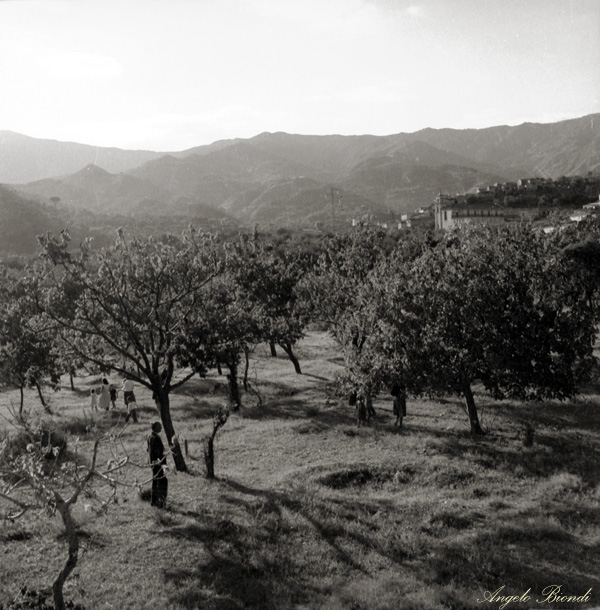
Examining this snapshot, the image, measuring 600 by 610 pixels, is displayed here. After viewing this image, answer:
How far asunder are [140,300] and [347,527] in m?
9.17

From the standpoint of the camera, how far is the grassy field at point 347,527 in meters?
9.88

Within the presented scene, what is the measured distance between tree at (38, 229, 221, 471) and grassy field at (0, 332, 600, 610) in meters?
2.91

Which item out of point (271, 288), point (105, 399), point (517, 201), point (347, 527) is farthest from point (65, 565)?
point (517, 201)

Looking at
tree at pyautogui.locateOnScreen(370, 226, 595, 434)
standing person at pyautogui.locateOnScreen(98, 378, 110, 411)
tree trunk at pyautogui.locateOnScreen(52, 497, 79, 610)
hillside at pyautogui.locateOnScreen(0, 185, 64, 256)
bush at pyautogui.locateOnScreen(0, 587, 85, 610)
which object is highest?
hillside at pyautogui.locateOnScreen(0, 185, 64, 256)

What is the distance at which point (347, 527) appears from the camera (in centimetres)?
1252

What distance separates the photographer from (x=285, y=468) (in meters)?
17.4

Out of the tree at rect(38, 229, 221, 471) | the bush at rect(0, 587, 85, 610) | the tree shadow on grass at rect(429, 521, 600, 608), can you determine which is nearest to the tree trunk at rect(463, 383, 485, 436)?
the tree shadow on grass at rect(429, 521, 600, 608)

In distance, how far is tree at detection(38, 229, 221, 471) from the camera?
14.9m

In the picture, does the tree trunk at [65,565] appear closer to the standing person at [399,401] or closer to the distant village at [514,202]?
the standing person at [399,401]

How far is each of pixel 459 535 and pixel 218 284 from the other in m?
11.4

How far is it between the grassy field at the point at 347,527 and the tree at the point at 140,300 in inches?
115

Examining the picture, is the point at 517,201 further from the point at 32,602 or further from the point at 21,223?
the point at 32,602

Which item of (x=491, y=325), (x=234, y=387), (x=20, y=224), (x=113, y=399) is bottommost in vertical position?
(x=113, y=399)

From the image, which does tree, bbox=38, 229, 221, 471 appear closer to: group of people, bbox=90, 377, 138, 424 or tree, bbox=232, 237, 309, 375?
group of people, bbox=90, 377, 138, 424
